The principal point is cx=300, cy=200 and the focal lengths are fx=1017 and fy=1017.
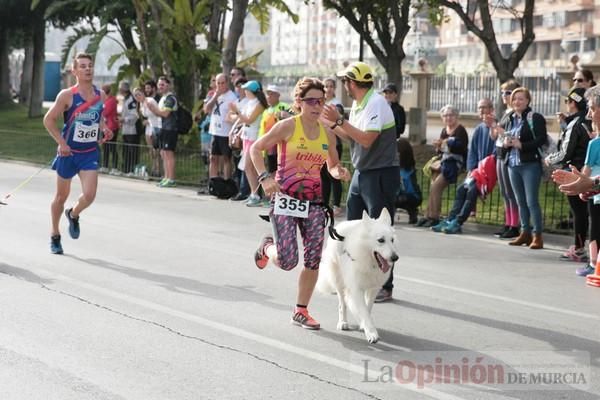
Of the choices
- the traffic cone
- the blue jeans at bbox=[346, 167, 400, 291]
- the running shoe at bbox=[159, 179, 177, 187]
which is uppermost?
the blue jeans at bbox=[346, 167, 400, 291]

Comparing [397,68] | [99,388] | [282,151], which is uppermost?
[397,68]

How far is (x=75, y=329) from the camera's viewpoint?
7730 millimetres

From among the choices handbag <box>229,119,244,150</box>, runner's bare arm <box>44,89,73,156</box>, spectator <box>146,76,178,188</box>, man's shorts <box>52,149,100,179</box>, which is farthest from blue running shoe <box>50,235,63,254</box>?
spectator <box>146,76,178,188</box>

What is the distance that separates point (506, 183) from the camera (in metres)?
13.2

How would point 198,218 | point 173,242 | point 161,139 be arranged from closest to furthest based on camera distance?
point 173,242, point 198,218, point 161,139

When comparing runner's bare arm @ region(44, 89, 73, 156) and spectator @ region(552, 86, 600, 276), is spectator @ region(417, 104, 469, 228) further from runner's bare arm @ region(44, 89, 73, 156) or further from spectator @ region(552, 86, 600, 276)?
runner's bare arm @ region(44, 89, 73, 156)

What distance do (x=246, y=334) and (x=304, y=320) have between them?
0.51 metres

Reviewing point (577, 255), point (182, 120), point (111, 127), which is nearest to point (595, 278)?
point (577, 255)

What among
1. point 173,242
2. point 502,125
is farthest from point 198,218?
point 502,125

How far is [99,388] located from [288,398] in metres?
1.17

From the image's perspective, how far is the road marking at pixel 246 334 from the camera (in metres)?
6.37

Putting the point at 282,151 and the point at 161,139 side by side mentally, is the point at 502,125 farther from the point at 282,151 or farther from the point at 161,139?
the point at 161,139

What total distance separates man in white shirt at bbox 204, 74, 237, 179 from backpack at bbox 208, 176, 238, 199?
381mm

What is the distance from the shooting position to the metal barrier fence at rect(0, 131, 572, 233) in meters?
15.0
